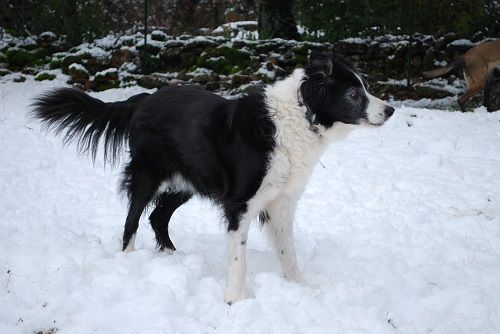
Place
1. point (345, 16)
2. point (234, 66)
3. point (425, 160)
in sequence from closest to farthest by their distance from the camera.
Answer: point (425, 160)
point (234, 66)
point (345, 16)

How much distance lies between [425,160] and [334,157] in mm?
1218

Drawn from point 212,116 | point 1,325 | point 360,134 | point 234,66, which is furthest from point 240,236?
point 234,66

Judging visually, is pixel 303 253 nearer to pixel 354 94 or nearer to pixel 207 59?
pixel 354 94

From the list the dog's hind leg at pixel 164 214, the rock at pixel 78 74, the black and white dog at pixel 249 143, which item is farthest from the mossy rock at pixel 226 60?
the black and white dog at pixel 249 143

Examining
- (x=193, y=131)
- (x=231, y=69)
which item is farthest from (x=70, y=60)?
(x=193, y=131)

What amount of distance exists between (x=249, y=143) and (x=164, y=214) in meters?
1.32

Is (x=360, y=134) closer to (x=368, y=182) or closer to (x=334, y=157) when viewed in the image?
(x=334, y=157)

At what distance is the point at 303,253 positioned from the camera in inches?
181

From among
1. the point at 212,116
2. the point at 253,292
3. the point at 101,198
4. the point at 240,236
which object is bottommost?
the point at 101,198

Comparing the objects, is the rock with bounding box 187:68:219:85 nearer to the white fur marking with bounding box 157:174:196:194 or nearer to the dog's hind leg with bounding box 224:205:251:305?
the white fur marking with bounding box 157:174:196:194

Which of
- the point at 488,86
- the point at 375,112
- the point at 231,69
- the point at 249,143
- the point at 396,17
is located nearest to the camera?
the point at 249,143

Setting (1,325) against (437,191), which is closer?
(1,325)

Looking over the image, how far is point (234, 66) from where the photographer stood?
12.2 m

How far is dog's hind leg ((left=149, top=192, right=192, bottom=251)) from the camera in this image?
14.9 feet
